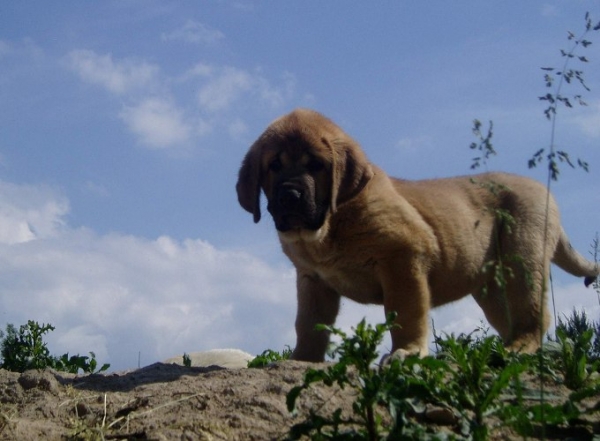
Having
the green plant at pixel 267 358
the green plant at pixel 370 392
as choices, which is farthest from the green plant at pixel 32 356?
the green plant at pixel 370 392

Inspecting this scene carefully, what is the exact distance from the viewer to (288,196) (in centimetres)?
535

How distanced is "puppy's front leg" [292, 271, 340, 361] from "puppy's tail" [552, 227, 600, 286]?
2.22m

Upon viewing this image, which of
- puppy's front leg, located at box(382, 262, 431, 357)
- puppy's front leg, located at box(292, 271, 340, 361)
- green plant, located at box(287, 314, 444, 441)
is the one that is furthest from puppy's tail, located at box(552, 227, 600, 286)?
green plant, located at box(287, 314, 444, 441)

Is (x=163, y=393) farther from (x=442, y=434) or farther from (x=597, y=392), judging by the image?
(x=597, y=392)

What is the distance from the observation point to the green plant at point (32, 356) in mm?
5570

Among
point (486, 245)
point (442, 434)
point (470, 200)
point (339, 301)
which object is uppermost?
point (470, 200)

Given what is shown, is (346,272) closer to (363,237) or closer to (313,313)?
(363,237)

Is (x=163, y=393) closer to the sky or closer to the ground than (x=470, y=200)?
closer to the ground

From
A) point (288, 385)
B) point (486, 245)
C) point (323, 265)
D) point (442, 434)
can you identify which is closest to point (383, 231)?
point (323, 265)

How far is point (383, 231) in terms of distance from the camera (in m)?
5.69

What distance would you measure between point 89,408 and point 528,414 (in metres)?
1.76

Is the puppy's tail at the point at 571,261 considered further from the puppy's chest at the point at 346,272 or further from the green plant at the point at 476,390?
the green plant at the point at 476,390

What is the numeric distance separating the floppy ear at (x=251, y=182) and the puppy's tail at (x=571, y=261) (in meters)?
2.83

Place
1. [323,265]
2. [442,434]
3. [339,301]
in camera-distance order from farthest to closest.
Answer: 1. [339,301]
2. [323,265]
3. [442,434]
